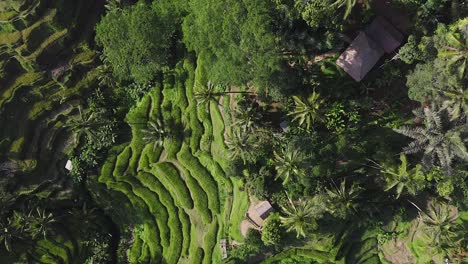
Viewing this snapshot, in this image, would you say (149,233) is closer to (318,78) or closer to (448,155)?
(318,78)

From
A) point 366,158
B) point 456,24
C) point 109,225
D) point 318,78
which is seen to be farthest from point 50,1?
point 456,24

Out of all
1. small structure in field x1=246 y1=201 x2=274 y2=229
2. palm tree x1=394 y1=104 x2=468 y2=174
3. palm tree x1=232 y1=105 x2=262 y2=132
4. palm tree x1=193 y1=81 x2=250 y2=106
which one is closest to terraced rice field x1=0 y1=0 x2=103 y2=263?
palm tree x1=193 y1=81 x2=250 y2=106

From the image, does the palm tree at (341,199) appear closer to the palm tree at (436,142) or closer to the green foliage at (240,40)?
the palm tree at (436,142)

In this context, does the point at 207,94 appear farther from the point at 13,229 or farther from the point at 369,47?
the point at 13,229

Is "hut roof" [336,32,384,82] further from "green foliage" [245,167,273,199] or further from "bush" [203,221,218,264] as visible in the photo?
"bush" [203,221,218,264]

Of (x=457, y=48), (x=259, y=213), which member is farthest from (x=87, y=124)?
(x=457, y=48)
